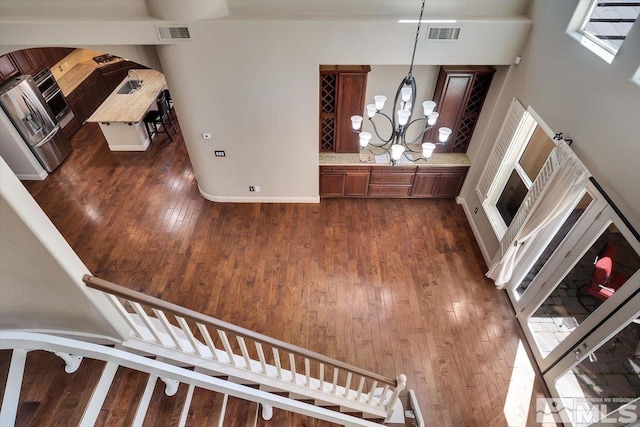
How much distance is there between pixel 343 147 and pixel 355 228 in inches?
50.8

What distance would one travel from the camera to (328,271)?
4836 mm

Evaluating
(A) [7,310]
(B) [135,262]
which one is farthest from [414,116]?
(A) [7,310]

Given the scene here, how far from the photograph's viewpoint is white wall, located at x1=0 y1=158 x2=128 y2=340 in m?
1.57

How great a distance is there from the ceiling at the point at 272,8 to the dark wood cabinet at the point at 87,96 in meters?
3.37

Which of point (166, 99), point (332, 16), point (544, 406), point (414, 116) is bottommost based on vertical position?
point (544, 406)

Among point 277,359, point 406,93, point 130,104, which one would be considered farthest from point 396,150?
point 130,104

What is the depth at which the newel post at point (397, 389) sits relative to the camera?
2.80 meters

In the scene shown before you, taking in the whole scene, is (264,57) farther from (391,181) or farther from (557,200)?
(557,200)

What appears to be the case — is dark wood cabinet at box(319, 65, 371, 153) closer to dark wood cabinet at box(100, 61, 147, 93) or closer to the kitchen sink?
the kitchen sink

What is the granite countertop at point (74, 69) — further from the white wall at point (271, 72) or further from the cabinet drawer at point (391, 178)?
the cabinet drawer at point (391, 178)

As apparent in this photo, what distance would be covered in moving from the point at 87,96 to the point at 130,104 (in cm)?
155

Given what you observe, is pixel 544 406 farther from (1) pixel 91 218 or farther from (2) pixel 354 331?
(1) pixel 91 218

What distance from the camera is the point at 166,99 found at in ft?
23.3

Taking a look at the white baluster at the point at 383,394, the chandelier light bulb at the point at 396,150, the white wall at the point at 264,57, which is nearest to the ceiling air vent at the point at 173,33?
the white wall at the point at 264,57
